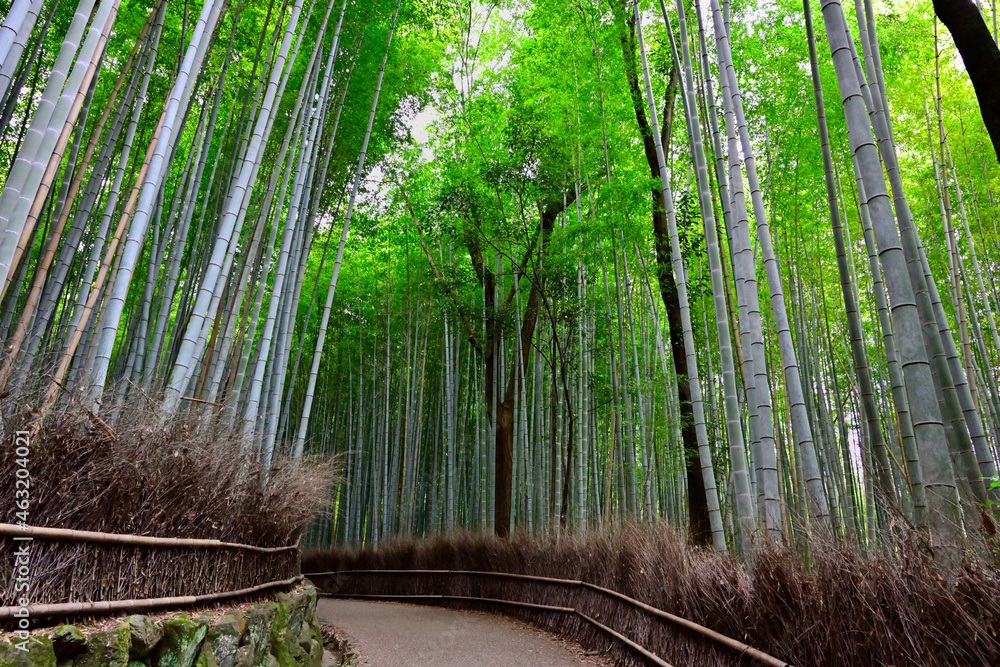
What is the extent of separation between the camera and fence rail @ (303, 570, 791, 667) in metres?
1.99

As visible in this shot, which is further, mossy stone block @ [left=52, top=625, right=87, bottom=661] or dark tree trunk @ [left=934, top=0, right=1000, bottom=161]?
dark tree trunk @ [left=934, top=0, right=1000, bottom=161]

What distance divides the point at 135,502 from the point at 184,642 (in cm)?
48

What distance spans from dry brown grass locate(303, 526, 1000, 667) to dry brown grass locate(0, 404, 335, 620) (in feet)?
6.46

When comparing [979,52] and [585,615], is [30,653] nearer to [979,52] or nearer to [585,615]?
[979,52]

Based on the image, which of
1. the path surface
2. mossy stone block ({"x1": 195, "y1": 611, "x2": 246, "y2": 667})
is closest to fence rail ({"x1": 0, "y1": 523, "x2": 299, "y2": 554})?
mossy stone block ({"x1": 195, "y1": 611, "x2": 246, "y2": 667})

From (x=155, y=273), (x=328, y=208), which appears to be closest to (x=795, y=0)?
(x=328, y=208)

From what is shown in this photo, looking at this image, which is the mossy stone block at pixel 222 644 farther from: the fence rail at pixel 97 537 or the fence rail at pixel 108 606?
the fence rail at pixel 97 537

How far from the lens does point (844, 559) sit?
67.5 inches

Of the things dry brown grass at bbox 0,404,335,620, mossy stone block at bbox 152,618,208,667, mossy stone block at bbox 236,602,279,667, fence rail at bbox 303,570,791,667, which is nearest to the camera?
dry brown grass at bbox 0,404,335,620

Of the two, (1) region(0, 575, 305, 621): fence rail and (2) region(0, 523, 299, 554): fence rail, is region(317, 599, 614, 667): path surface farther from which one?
(2) region(0, 523, 299, 554): fence rail

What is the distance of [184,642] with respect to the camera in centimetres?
195

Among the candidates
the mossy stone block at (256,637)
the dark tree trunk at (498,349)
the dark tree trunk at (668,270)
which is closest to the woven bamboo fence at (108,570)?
the mossy stone block at (256,637)

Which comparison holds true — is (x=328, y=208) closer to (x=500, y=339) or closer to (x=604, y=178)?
(x=500, y=339)

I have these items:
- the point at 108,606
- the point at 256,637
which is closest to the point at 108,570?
the point at 108,606
